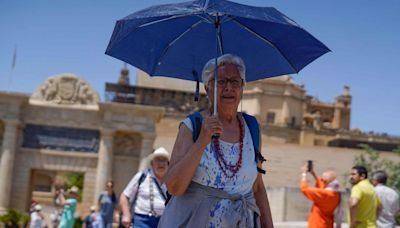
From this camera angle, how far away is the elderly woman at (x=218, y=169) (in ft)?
10.9

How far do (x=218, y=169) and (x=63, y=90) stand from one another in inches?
901

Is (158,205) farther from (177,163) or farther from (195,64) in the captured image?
(177,163)

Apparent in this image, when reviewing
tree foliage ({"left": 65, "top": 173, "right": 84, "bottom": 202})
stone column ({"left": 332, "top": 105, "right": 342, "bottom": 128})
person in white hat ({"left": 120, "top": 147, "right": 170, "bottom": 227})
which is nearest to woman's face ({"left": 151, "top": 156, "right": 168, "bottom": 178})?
person in white hat ({"left": 120, "top": 147, "right": 170, "bottom": 227})

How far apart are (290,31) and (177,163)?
1381mm

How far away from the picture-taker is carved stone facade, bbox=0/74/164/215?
24.7 m

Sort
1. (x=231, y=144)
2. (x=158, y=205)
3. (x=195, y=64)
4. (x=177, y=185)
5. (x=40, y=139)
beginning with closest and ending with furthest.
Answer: (x=177, y=185)
(x=231, y=144)
(x=195, y=64)
(x=158, y=205)
(x=40, y=139)

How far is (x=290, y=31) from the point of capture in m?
4.14

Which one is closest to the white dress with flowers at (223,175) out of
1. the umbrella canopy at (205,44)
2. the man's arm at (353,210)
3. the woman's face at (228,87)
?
the woman's face at (228,87)

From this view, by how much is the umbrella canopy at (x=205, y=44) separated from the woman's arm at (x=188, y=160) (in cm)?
93

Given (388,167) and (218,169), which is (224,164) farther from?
(388,167)

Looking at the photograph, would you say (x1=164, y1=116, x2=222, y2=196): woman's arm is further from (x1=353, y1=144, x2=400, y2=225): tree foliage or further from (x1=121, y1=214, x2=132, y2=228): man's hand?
(x1=353, y1=144, x2=400, y2=225): tree foliage

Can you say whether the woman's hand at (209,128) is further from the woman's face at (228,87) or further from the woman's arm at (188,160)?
the woman's face at (228,87)

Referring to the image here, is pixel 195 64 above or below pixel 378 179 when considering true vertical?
above

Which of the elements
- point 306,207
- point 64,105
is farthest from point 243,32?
point 64,105
